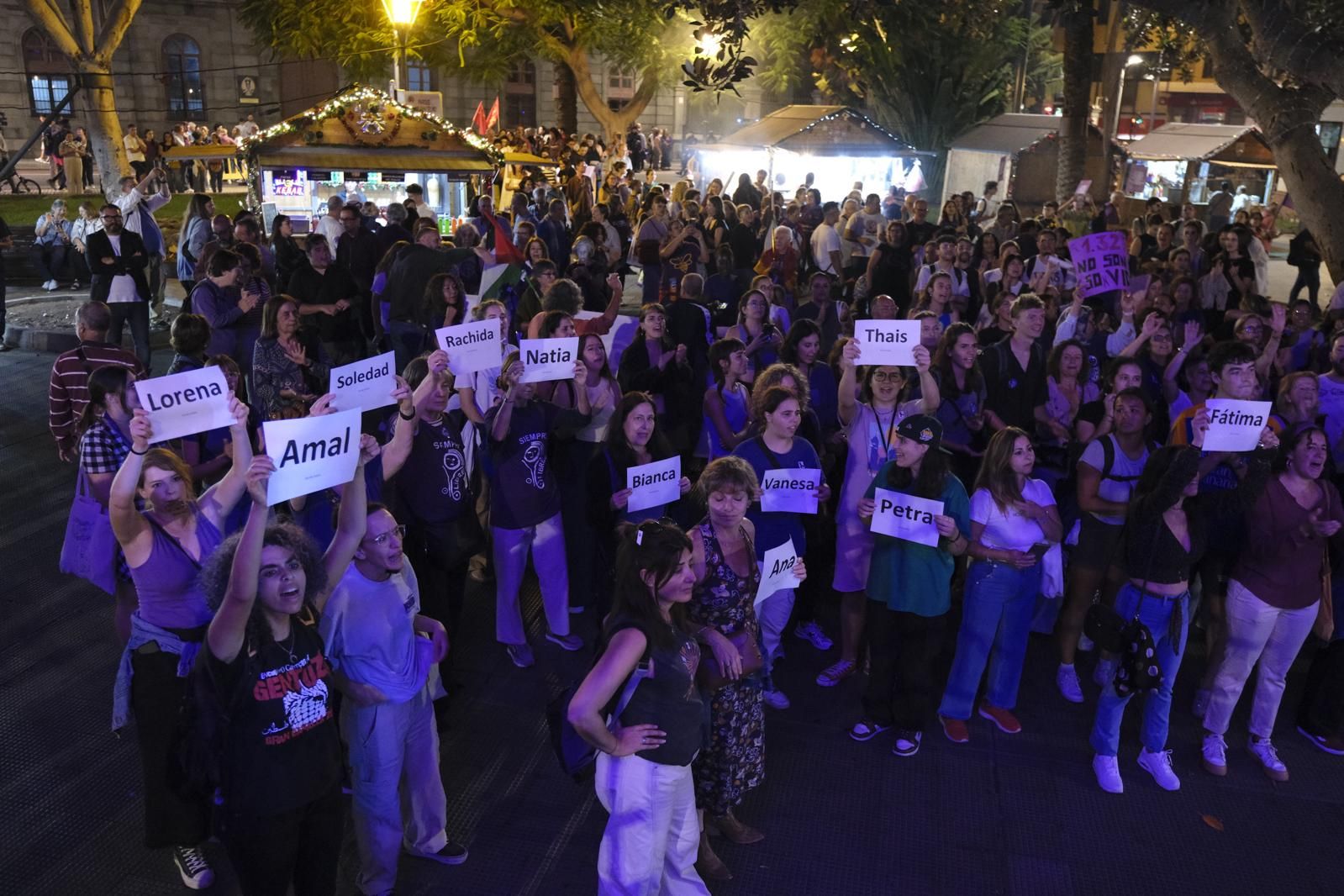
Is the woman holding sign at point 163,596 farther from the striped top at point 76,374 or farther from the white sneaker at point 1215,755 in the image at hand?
the white sneaker at point 1215,755

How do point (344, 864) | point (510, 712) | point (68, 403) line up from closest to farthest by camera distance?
point (344, 864) < point (510, 712) < point (68, 403)

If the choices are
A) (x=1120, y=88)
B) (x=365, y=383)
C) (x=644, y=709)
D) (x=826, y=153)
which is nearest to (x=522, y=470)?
(x=365, y=383)

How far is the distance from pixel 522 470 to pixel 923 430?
218cm

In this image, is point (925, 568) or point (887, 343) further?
point (887, 343)

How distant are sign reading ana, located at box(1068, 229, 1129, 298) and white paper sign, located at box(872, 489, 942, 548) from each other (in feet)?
14.2

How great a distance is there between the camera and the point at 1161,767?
206 inches

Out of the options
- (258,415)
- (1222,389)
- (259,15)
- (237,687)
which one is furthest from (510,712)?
(259,15)

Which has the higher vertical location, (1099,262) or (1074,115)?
(1074,115)

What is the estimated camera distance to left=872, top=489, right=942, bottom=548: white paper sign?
4984mm

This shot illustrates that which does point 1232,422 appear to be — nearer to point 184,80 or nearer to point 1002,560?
point 1002,560

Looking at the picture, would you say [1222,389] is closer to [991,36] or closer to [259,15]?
[259,15]

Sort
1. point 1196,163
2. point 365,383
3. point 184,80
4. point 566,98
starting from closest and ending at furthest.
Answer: point 365,383 < point 1196,163 < point 566,98 < point 184,80

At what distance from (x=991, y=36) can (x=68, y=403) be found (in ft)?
108

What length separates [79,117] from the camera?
37.7m
